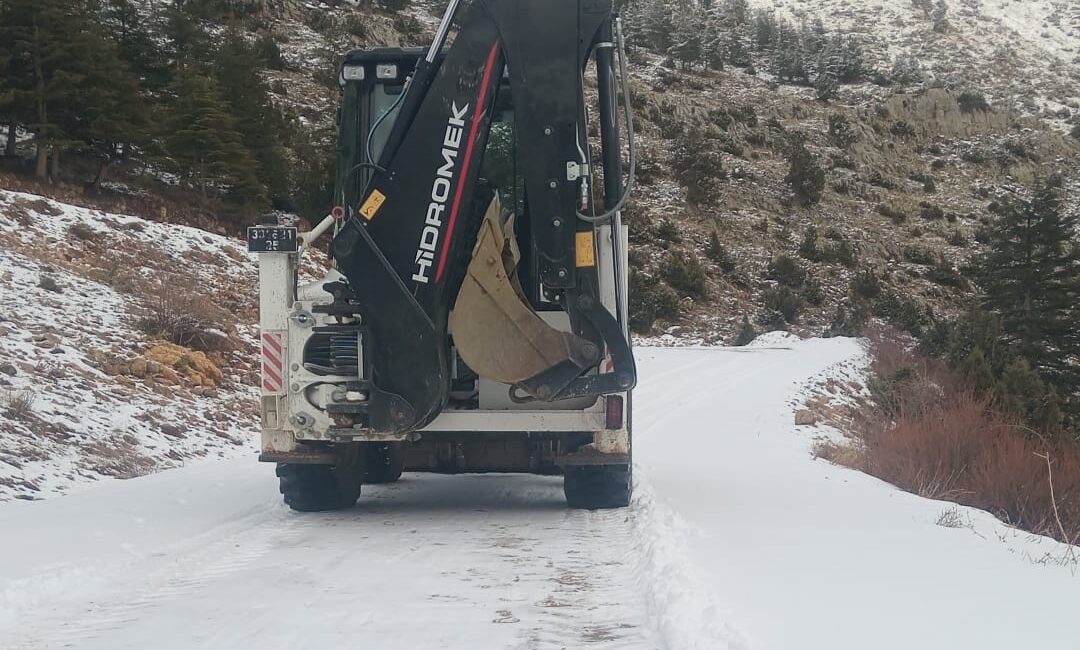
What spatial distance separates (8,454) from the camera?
9578mm

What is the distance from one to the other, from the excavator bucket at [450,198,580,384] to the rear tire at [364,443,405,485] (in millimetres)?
1264

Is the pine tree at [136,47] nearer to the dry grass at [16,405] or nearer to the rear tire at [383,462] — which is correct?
the dry grass at [16,405]

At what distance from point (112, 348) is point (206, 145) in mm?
12799

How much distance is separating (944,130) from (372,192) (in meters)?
66.9

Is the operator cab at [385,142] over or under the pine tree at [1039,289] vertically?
over

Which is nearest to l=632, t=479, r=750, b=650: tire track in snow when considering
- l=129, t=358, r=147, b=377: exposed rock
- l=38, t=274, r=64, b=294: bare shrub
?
l=129, t=358, r=147, b=377: exposed rock

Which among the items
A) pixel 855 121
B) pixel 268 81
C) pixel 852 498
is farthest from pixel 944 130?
pixel 852 498

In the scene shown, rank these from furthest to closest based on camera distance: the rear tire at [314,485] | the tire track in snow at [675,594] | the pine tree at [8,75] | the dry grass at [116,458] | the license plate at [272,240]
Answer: the pine tree at [8,75]
the dry grass at [116,458]
the rear tire at [314,485]
the license plate at [272,240]
the tire track in snow at [675,594]

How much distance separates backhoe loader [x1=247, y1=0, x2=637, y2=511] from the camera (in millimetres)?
7676

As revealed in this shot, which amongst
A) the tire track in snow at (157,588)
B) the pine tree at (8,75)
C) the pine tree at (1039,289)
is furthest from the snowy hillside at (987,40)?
the tire track in snow at (157,588)

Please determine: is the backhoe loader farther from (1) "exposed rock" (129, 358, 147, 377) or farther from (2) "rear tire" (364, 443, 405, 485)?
(1) "exposed rock" (129, 358, 147, 377)

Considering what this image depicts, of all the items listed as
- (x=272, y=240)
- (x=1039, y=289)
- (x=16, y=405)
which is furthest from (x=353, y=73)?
(x=1039, y=289)

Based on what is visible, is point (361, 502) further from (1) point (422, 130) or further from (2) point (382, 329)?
(1) point (422, 130)

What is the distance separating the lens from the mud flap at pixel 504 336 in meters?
7.68
